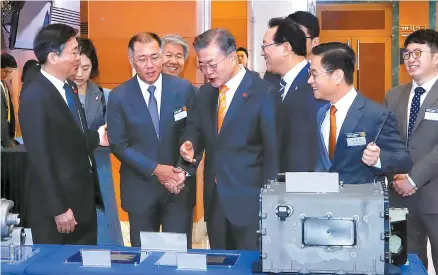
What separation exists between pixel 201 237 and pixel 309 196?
3622 mm

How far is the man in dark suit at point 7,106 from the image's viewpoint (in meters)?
4.10

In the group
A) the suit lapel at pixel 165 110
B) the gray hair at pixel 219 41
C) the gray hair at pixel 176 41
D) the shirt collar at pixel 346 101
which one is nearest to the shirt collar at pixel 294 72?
the gray hair at pixel 219 41

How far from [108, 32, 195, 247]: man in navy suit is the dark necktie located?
0.21 m

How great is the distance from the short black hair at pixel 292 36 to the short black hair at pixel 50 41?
1.21 m

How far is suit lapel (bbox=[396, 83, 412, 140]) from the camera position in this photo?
3.99 meters

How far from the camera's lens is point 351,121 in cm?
320

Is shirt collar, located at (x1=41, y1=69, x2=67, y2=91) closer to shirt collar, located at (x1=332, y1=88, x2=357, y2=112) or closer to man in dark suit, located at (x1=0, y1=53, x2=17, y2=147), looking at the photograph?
man in dark suit, located at (x1=0, y1=53, x2=17, y2=147)

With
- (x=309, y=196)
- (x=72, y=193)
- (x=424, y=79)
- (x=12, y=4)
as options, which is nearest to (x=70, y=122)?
(x=72, y=193)

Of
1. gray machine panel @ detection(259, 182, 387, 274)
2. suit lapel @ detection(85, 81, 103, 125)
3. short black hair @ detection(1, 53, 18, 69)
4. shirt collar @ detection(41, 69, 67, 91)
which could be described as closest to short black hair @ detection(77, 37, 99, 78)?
suit lapel @ detection(85, 81, 103, 125)

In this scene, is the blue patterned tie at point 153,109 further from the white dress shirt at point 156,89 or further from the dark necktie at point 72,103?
the dark necktie at point 72,103

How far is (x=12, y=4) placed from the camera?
4379 mm

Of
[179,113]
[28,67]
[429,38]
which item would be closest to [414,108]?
[429,38]

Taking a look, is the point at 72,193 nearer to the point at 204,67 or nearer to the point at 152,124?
the point at 152,124

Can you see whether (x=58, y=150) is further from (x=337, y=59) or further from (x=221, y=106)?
(x=337, y=59)
